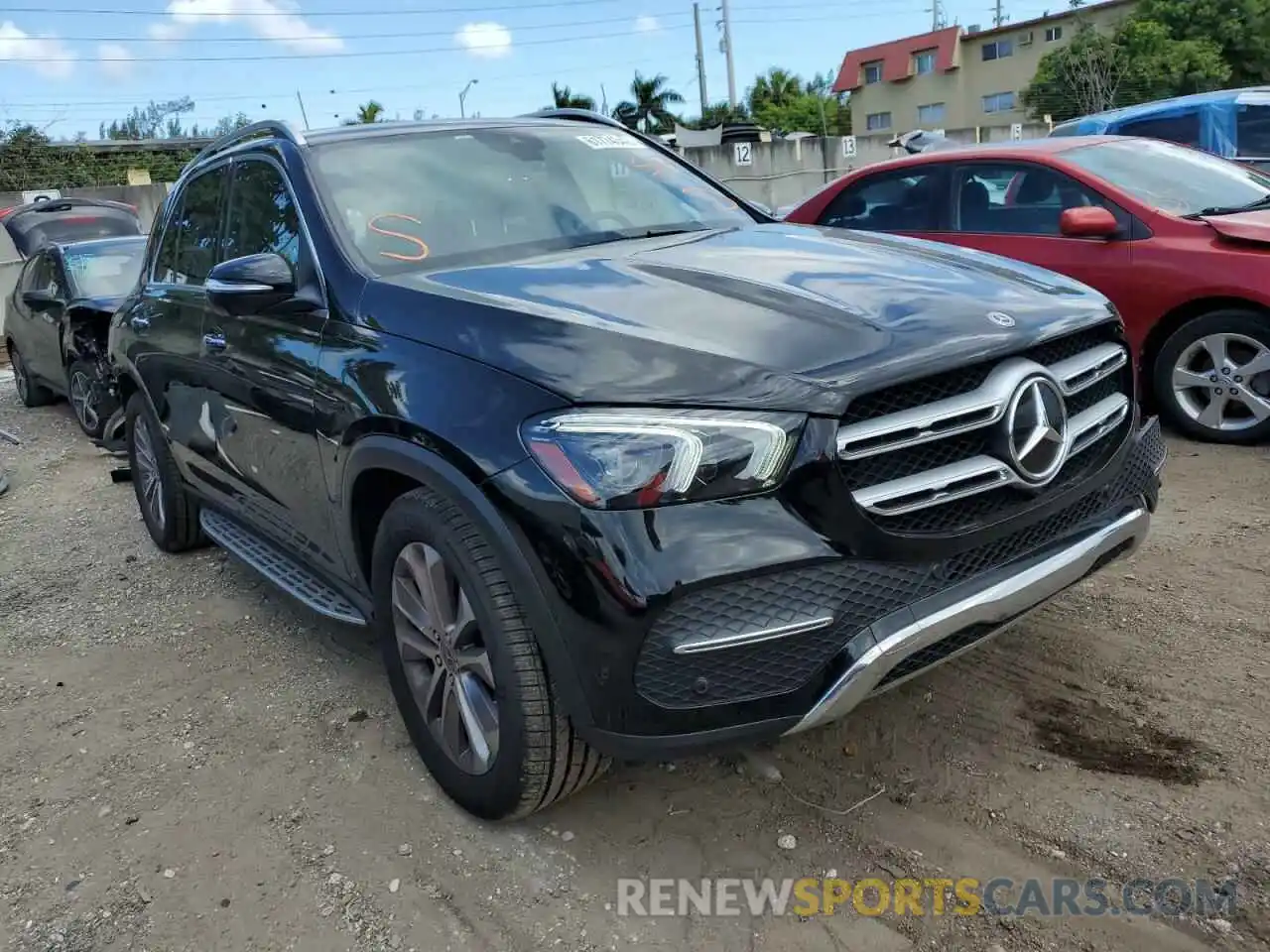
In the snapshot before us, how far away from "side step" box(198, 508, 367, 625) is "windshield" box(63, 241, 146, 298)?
4.63m

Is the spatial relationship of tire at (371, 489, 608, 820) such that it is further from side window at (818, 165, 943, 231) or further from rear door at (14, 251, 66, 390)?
rear door at (14, 251, 66, 390)

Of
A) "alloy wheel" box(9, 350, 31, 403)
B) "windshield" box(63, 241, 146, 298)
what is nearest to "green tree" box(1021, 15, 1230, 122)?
"alloy wheel" box(9, 350, 31, 403)

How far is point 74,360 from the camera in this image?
815cm

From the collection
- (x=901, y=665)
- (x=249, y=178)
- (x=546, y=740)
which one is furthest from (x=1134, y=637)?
(x=249, y=178)

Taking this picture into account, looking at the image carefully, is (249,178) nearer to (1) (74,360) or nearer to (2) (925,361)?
(2) (925,361)

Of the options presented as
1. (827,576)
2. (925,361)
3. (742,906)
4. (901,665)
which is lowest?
(742,906)

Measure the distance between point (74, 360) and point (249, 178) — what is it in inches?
213

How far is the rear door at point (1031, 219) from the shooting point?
5461 millimetres

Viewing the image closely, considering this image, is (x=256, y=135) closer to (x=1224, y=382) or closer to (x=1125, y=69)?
(x=1224, y=382)

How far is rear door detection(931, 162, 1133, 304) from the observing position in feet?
17.9

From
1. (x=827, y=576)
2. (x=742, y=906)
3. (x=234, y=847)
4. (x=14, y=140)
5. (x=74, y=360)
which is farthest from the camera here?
(x=14, y=140)

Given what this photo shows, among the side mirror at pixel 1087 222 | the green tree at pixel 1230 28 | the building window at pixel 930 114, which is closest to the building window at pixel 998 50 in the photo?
the building window at pixel 930 114

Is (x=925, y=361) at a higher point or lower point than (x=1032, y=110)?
lower

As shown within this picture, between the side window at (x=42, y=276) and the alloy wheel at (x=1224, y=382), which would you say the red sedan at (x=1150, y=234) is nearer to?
the alloy wheel at (x=1224, y=382)
